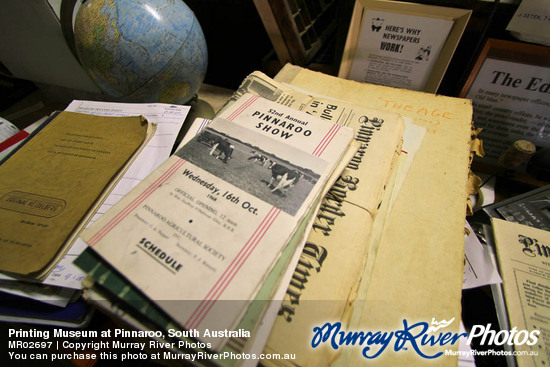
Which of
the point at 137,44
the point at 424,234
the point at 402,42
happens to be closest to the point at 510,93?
the point at 402,42

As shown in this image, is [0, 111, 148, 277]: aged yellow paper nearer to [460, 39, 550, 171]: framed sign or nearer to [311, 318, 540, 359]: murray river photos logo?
[311, 318, 540, 359]: murray river photos logo

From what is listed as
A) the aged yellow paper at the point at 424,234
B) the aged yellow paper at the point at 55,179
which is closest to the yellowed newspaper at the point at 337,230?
the aged yellow paper at the point at 424,234

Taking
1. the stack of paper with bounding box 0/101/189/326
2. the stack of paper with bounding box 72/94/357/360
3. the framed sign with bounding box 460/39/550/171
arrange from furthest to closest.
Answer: the framed sign with bounding box 460/39/550/171 < the stack of paper with bounding box 0/101/189/326 < the stack of paper with bounding box 72/94/357/360

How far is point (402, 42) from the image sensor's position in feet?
2.21

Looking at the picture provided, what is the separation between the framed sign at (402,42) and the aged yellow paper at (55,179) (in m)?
0.63

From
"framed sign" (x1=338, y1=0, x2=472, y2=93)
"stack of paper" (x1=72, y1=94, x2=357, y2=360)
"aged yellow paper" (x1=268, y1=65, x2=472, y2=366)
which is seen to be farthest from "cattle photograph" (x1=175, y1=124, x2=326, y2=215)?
"framed sign" (x1=338, y1=0, x2=472, y2=93)

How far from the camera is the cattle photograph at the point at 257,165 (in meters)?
0.44

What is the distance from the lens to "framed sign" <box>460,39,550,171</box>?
588 millimetres

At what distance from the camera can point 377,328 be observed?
409mm

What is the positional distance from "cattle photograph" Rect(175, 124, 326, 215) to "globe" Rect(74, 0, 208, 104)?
0.30m

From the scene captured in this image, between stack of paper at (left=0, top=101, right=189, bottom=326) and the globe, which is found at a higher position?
the globe

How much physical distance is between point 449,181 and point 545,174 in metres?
0.36

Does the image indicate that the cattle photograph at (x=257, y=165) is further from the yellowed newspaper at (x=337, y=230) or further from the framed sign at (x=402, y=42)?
the framed sign at (x=402, y=42)

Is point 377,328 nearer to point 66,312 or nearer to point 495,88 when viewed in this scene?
point 66,312
